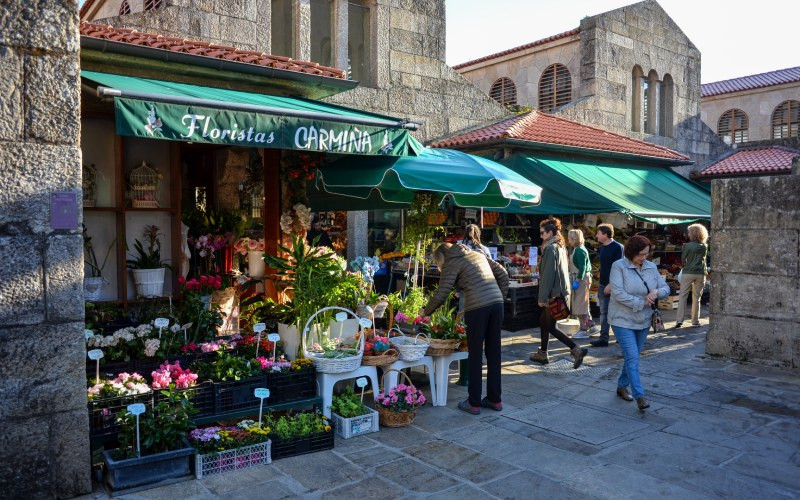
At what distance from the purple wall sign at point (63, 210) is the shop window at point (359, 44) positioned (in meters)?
9.25

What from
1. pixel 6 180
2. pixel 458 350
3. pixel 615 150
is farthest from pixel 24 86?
pixel 615 150

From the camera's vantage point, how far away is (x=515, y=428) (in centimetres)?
575

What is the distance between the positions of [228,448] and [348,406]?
1.21m

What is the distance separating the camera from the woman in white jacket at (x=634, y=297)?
6215 mm

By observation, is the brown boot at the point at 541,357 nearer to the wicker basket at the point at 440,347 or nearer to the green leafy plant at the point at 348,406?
the wicker basket at the point at 440,347

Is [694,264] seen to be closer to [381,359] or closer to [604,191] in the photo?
[604,191]

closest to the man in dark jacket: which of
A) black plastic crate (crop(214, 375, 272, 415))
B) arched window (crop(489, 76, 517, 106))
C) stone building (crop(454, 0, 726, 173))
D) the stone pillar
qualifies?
black plastic crate (crop(214, 375, 272, 415))

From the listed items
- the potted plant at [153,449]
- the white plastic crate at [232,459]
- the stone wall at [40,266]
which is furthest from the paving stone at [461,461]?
the stone wall at [40,266]

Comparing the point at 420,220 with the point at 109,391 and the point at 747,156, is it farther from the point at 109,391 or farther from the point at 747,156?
the point at 747,156

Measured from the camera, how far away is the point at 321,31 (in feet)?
42.5

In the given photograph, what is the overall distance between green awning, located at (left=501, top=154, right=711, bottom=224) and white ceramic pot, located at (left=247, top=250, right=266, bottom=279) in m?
5.66

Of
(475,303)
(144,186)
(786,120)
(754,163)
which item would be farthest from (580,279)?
(786,120)

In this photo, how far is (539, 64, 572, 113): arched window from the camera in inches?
704

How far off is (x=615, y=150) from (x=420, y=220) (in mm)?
8953
